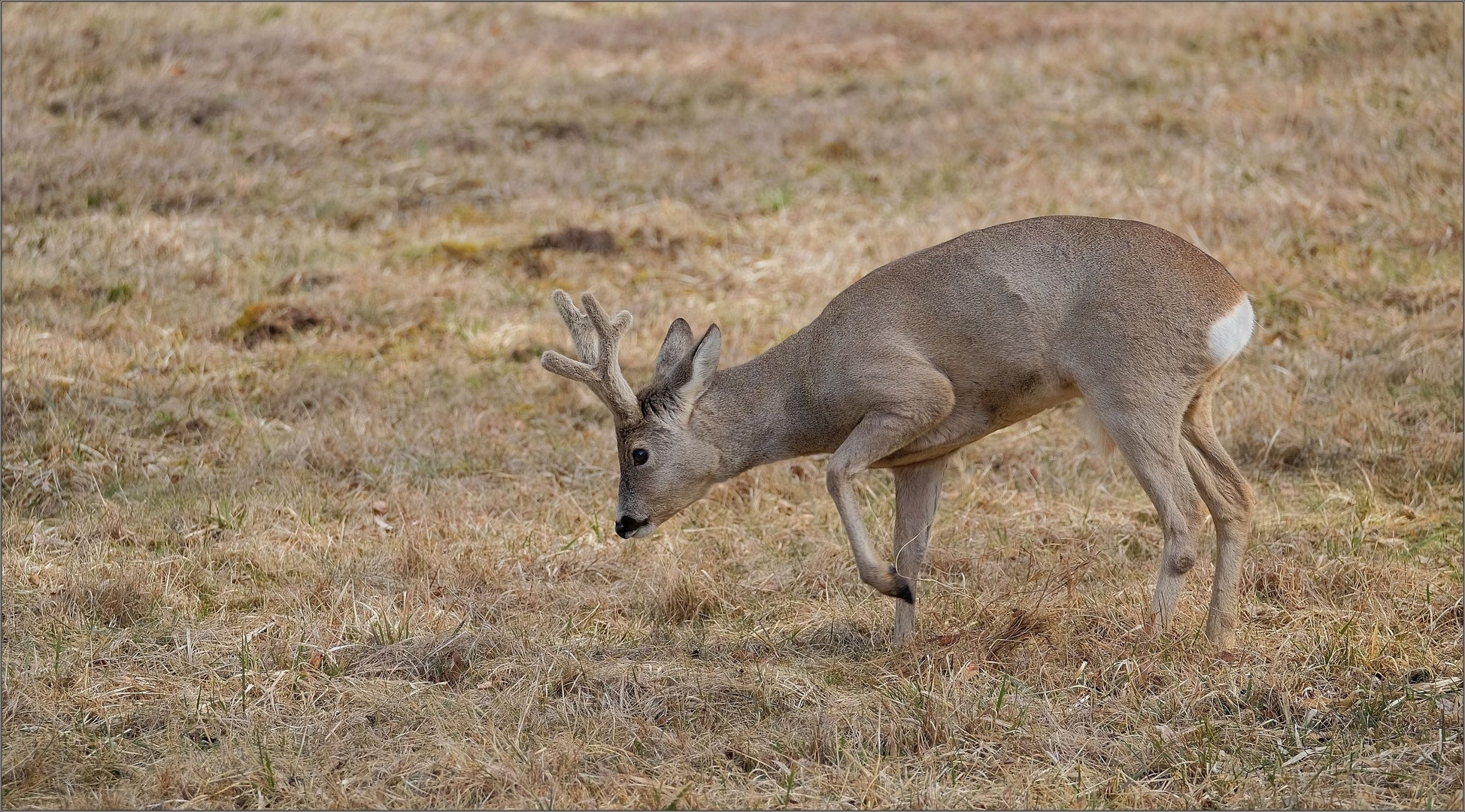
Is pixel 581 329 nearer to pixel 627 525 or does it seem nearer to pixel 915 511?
pixel 627 525

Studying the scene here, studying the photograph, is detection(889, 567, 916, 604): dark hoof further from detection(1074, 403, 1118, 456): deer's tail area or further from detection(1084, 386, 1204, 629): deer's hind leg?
detection(1074, 403, 1118, 456): deer's tail area

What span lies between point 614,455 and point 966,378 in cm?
250

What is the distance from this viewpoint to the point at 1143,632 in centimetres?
501

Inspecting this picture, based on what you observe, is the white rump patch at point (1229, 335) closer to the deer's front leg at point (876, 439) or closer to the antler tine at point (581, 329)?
the deer's front leg at point (876, 439)

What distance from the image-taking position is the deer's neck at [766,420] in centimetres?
546

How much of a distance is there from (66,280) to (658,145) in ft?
17.7

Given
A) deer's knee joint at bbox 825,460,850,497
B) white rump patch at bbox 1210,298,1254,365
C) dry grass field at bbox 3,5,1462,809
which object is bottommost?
dry grass field at bbox 3,5,1462,809

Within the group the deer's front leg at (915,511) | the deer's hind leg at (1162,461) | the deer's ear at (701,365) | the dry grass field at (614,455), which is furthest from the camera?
the deer's front leg at (915,511)

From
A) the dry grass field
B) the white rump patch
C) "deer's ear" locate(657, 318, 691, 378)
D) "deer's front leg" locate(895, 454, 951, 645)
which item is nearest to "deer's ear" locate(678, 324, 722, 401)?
"deer's ear" locate(657, 318, 691, 378)

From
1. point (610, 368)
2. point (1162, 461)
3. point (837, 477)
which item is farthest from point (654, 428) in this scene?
point (1162, 461)

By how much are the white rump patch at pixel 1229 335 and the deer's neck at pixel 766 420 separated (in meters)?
1.44

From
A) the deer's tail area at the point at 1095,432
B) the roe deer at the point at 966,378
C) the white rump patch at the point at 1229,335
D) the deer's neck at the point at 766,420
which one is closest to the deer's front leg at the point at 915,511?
the roe deer at the point at 966,378

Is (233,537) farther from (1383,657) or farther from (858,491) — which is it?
(1383,657)

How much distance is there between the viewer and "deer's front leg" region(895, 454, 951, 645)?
5.70 m
